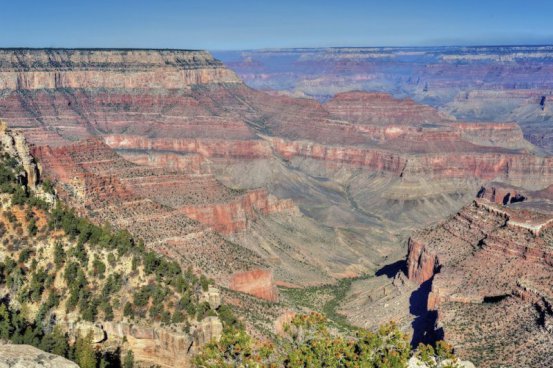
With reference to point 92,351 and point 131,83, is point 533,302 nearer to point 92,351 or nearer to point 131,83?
point 92,351

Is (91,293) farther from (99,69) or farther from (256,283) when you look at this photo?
(99,69)

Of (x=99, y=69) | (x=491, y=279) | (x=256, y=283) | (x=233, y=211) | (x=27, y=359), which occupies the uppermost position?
(x=99, y=69)

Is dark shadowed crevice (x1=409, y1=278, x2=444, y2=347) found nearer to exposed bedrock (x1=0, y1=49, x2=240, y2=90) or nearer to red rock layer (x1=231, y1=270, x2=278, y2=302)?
red rock layer (x1=231, y1=270, x2=278, y2=302)

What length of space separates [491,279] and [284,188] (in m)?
79.9

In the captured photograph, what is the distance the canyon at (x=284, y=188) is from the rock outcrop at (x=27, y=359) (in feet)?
37.8

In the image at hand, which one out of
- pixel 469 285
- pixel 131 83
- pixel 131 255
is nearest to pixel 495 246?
pixel 469 285

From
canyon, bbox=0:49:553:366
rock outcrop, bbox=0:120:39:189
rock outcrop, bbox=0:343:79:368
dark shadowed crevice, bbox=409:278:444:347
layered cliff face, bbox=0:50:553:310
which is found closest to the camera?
rock outcrop, bbox=0:343:79:368

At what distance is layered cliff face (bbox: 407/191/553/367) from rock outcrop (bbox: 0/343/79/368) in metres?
29.4

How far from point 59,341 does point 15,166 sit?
15.7 metres

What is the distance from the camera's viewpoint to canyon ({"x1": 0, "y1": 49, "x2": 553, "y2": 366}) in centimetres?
6488

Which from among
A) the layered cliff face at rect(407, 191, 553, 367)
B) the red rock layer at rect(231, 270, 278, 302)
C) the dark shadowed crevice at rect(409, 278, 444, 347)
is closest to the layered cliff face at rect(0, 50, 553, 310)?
the dark shadowed crevice at rect(409, 278, 444, 347)

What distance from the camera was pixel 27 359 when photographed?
28.3 m

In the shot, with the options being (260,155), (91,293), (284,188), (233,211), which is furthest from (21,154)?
(260,155)

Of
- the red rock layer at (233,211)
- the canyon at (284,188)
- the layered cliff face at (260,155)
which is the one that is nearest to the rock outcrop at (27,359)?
the canyon at (284,188)
